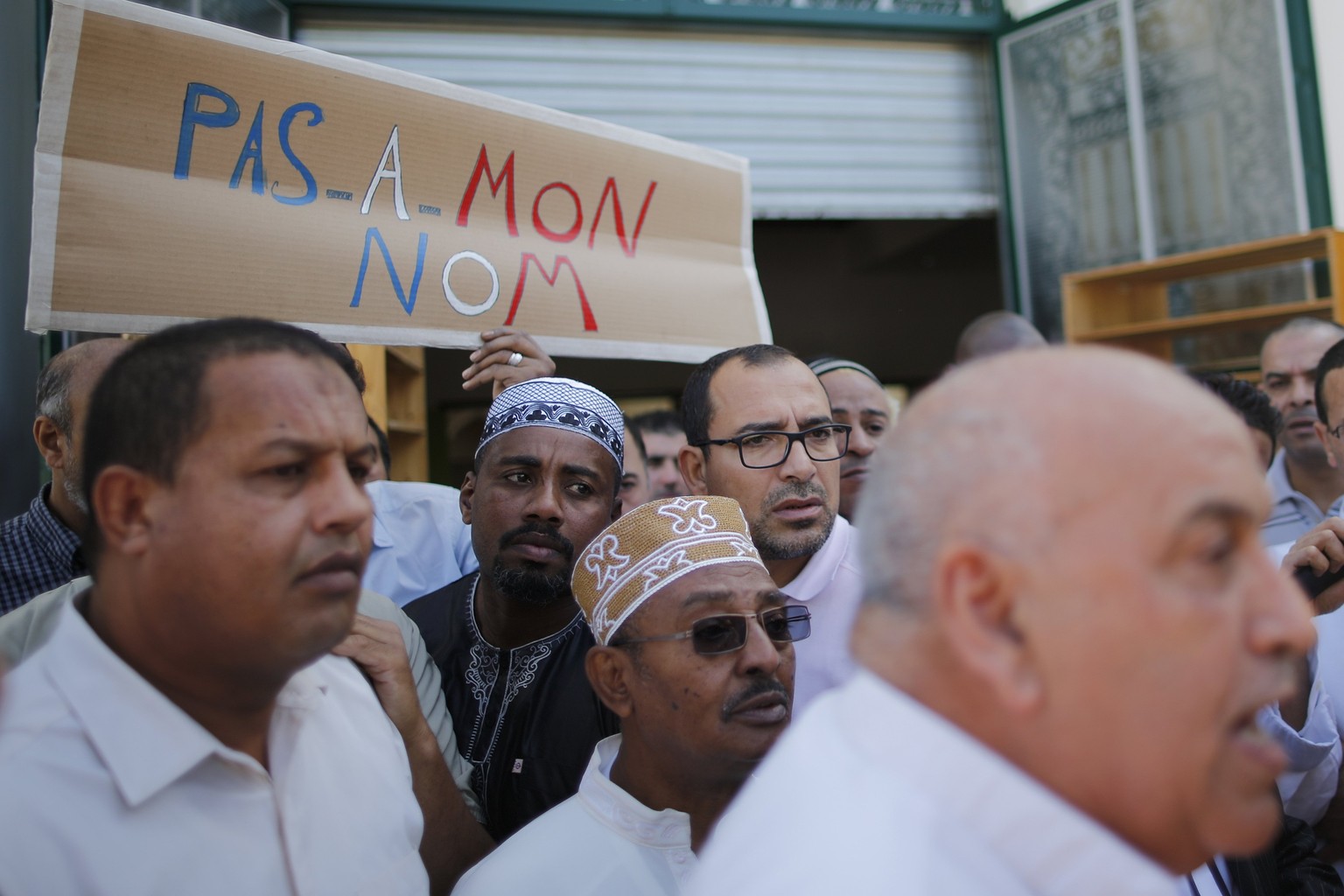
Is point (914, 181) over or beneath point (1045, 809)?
over

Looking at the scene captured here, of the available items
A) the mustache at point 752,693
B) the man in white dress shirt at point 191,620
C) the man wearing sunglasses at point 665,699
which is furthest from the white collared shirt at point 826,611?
the man in white dress shirt at point 191,620

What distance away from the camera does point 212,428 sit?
3.64 feet

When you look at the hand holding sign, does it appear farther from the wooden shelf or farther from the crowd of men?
the wooden shelf

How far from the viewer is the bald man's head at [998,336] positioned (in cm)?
388

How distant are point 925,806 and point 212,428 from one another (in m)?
0.83

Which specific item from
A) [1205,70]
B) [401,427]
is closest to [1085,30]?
[1205,70]

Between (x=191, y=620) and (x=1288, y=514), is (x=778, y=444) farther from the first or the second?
(x=1288, y=514)

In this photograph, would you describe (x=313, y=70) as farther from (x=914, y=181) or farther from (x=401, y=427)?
(x=914, y=181)

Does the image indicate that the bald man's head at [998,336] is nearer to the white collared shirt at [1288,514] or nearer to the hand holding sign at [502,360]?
the white collared shirt at [1288,514]

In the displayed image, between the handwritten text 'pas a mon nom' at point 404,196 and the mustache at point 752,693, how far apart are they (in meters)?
1.20

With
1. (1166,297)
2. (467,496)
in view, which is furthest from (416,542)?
(1166,297)

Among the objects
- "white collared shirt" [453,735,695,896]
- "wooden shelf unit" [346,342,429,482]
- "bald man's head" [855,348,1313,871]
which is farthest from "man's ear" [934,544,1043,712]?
"wooden shelf unit" [346,342,429,482]

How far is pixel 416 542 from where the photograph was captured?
3137 mm

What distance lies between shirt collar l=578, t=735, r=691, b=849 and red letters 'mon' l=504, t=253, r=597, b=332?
4.13 feet
